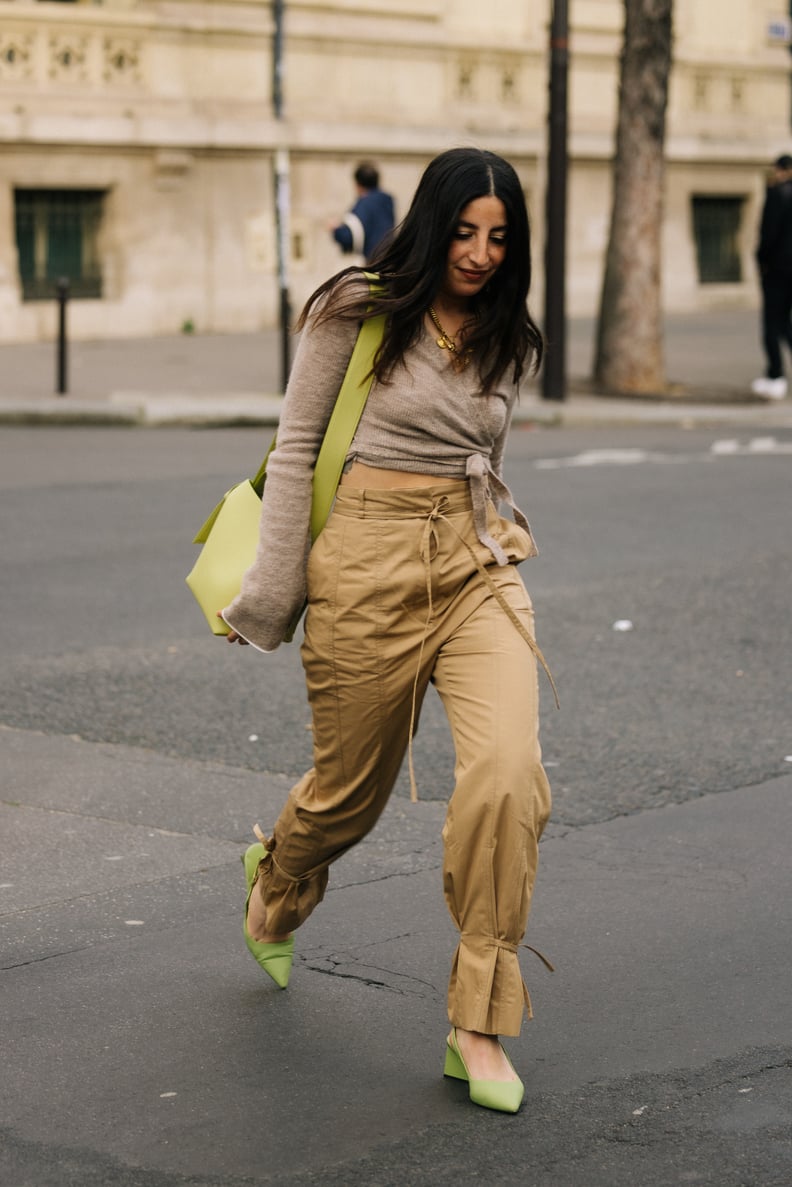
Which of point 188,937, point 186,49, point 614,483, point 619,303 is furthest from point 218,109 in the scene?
point 188,937

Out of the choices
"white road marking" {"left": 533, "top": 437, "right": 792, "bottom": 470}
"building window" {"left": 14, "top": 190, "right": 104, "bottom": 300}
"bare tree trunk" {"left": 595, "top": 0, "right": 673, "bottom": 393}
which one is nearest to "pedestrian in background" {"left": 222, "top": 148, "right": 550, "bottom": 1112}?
"white road marking" {"left": 533, "top": 437, "right": 792, "bottom": 470}

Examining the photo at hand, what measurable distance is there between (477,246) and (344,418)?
0.43 m

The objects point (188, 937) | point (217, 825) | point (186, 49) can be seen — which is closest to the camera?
point (188, 937)

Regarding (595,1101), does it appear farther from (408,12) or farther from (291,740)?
(408,12)

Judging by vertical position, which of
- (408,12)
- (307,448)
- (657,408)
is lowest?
(657,408)

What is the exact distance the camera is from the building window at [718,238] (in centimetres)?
2992

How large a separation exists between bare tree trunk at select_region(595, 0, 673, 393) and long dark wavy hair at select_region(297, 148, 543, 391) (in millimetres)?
14441

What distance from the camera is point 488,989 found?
3840 millimetres

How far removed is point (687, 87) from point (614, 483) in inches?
705

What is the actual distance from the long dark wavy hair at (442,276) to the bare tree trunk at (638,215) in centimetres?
1444

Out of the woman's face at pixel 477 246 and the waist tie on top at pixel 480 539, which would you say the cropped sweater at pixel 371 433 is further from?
the woman's face at pixel 477 246

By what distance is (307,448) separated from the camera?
4035mm

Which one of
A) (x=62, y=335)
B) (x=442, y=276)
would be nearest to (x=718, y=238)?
(x=62, y=335)

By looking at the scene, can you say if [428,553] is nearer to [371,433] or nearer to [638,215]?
[371,433]
